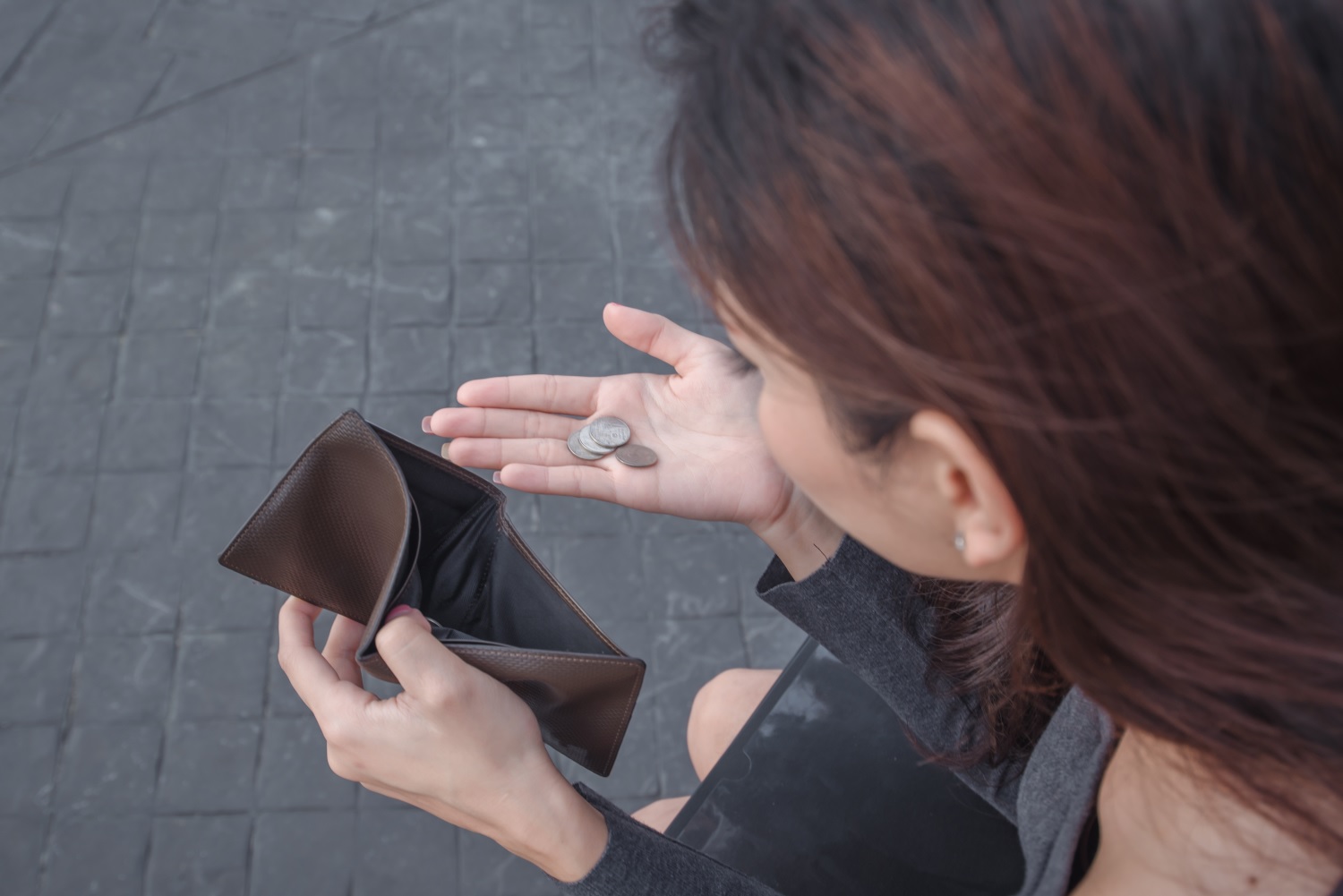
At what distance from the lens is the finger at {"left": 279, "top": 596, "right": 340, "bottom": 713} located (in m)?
1.41

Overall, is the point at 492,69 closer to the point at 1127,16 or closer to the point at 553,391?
the point at 553,391

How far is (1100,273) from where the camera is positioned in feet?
2.42

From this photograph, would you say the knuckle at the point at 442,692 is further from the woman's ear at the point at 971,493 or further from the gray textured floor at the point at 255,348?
the gray textured floor at the point at 255,348

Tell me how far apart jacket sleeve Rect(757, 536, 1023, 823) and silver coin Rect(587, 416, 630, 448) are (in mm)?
412

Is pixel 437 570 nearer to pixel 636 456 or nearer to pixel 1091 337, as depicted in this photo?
pixel 636 456

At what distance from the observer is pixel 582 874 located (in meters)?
1.32

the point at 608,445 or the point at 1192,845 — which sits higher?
the point at 1192,845

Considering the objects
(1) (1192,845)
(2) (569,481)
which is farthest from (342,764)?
(1) (1192,845)

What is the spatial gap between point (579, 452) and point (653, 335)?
270mm

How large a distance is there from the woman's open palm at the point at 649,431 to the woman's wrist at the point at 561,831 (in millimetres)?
564

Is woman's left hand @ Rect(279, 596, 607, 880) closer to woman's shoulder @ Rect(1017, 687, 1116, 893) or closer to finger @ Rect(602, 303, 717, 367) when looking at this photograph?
woman's shoulder @ Rect(1017, 687, 1116, 893)

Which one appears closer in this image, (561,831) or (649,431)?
(561,831)

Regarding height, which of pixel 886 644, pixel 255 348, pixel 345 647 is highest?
pixel 886 644

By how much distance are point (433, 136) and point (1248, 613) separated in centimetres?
354
